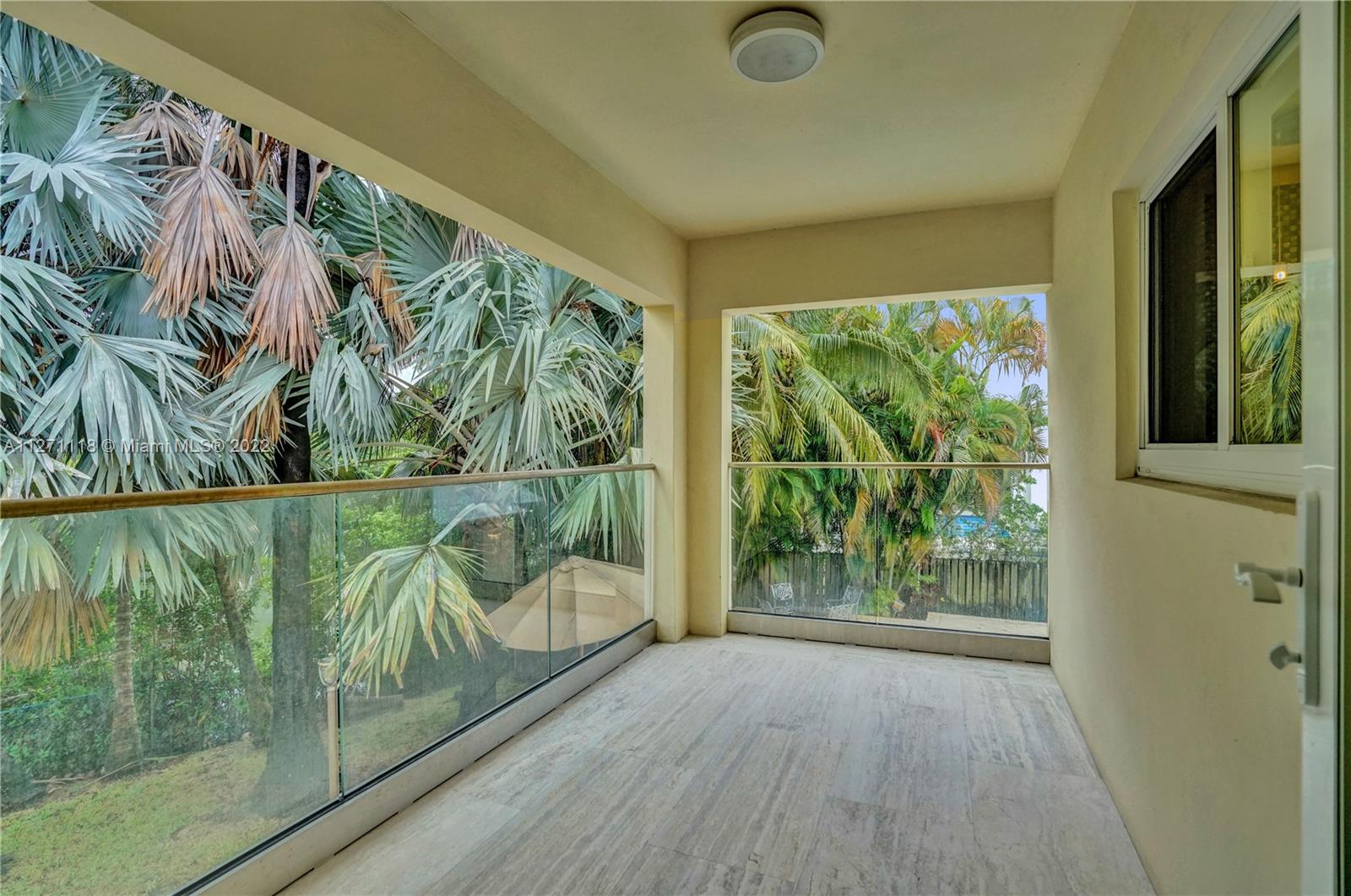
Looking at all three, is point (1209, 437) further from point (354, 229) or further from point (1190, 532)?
point (354, 229)

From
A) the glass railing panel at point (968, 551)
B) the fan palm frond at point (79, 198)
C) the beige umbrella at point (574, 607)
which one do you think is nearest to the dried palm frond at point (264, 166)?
the fan palm frond at point (79, 198)

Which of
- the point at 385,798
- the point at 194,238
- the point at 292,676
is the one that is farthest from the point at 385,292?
the point at 385,798

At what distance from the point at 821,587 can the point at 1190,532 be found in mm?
2729

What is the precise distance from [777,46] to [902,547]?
115 inches

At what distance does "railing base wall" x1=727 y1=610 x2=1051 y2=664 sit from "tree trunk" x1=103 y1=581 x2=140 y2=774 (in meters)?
3.20

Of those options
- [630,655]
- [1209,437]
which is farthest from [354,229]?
[1209,437]

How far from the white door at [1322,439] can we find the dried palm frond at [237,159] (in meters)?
5.64

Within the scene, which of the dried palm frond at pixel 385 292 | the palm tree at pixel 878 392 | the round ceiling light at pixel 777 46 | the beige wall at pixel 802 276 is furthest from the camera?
the palm tree at pixel 878 392

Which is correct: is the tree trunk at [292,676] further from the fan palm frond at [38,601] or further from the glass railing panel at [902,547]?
the glass railing panel at [902,547]

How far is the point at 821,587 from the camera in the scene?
4004mm

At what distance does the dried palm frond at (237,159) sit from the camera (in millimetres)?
4375

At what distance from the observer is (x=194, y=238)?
4.11 m

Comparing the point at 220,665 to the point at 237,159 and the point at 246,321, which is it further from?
the point at 237,159

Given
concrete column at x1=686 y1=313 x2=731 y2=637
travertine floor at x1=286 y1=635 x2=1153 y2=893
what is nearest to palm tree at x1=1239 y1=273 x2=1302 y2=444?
travertine floor at x1=286 y1=635 x2=1153 y2=893
